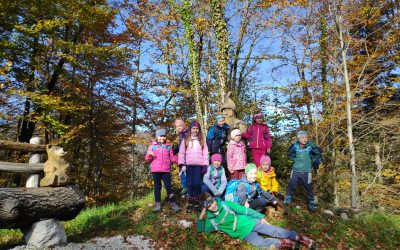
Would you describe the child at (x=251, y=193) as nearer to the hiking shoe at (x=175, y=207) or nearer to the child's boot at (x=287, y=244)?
the child's boot at (x=287, y=244)

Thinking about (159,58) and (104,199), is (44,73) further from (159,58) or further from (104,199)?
(104,199)

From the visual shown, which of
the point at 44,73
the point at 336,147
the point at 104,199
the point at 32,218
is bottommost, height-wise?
the point at 104,199

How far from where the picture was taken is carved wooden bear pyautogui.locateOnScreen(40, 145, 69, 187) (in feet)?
17.9

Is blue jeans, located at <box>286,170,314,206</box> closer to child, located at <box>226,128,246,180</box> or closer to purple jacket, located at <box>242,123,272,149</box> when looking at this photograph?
purple jacket, located at <box>242,123,272,149</box>

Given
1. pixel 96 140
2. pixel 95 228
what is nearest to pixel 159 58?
pixel 96 140

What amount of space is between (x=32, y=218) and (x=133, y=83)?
12.7 m

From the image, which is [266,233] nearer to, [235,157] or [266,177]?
[266,177]

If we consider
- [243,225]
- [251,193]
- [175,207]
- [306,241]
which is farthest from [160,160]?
[306,241]

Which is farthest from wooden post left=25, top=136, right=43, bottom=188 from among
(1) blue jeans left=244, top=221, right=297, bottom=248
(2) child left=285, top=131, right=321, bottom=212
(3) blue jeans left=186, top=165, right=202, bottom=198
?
(2) child left=285, top=131, right=321, bottom=212

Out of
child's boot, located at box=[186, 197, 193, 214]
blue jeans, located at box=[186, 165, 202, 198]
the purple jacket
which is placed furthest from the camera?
the purple jacket

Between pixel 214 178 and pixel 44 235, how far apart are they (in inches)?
130

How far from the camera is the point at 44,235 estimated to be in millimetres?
5078

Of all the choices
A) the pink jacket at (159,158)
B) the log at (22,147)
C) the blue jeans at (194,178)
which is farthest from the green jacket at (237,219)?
the log at (22,147)

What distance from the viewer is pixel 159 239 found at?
5.82 meters
